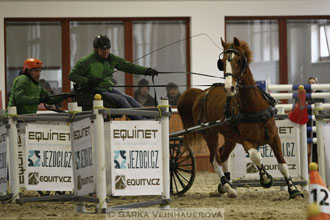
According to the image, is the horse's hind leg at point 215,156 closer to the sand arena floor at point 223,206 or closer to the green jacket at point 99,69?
the sand arena floor at point 223,206

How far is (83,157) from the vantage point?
7.66 metres

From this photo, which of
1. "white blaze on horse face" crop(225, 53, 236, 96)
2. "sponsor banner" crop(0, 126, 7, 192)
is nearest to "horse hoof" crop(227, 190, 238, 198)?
"white blaze on horse face" crop(225, 53, 236, 96)

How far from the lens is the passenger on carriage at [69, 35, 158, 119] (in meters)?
9.70

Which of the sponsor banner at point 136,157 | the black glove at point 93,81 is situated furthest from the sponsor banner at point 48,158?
the sponsor banner at point 136,157

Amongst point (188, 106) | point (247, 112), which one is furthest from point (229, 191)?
point (188, 106)

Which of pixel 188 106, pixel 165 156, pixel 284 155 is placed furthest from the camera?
pixel 188 106

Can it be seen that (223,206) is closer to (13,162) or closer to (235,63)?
(235,63)

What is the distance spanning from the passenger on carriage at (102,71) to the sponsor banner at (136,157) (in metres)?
1.94

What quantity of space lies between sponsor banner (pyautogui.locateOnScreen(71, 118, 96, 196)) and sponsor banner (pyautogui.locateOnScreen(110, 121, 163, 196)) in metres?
0.22

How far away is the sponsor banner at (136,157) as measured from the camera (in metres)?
7.52

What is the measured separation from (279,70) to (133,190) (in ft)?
31.9

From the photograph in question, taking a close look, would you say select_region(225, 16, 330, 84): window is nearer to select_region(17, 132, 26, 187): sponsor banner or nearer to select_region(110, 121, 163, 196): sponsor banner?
select_region(17, 132, 26, 187): sponsor banner

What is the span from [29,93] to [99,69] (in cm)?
102

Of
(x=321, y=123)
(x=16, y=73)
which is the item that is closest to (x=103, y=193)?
(x=321, y=123)
